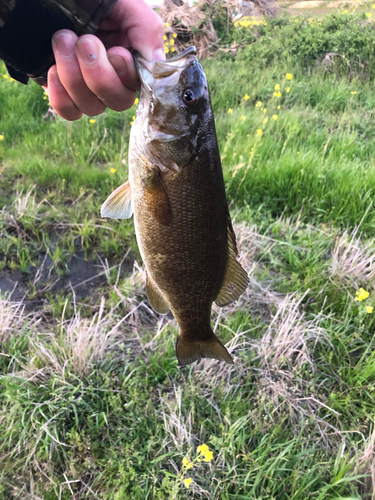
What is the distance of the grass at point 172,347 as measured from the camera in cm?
178

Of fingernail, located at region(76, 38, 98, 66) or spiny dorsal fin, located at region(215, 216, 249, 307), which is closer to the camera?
fingernail, located at region(76, 38, 98, 66)

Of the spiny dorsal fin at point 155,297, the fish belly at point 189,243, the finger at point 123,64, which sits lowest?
the spiny dorsal fin at point 155,297

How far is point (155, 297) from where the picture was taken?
150 centimetres

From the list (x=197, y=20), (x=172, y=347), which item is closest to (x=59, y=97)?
(x=172, y=347)

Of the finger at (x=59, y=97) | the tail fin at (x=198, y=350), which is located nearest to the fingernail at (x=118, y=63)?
the finger at (x=59, y=97)

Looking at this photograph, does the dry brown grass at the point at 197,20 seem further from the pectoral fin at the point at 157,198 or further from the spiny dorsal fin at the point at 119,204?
the pectoral fin at the point at 157,198

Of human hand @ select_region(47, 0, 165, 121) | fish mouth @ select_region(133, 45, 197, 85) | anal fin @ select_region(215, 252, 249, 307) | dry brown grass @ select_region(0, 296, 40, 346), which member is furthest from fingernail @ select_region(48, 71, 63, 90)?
dry brown grass @ select_region(0, 296, 40, 346)

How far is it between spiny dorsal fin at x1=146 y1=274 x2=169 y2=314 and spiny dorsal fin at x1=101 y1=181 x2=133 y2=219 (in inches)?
12.5

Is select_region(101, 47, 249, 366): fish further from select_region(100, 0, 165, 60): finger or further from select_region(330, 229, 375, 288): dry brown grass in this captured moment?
select_region(330, 229, 375, 288): dry brown grass

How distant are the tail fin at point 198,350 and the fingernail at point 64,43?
4.20 feet

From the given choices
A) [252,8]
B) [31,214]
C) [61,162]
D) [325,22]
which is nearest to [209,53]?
[252,8]

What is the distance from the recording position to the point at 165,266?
1.34 m

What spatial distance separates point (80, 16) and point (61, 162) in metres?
2.81

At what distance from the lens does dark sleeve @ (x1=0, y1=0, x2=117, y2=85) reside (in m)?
1.16
